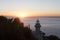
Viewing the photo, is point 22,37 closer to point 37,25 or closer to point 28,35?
point 28,35

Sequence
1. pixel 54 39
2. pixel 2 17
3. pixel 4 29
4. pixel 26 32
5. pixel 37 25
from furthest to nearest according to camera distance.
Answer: pixel 54 39
pixel 37 25
pixel 2 17
pixel 26 32
pixel 4 29

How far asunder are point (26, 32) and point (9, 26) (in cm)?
208

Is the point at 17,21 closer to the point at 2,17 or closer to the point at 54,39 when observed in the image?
the point at 2,17

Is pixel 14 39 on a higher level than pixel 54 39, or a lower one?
higher

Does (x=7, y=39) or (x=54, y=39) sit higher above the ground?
(x=7, y=39)

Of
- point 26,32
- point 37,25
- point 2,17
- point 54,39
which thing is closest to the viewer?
point 26,32

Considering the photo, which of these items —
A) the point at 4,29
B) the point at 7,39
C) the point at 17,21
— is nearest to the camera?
the point at 7,39

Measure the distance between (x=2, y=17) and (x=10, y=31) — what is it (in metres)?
9.49

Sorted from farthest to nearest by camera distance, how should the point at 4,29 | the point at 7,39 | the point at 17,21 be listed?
the point at 17,21
the point at 4,29
the point at 7,39

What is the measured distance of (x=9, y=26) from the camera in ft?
71.5

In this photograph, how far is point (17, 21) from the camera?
26.5m

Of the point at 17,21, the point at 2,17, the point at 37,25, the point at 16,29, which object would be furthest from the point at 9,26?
the point at 37,25

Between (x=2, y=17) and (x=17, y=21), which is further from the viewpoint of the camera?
(x=2, y=17)

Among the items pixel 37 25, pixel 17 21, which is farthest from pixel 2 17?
pixel 37 25
